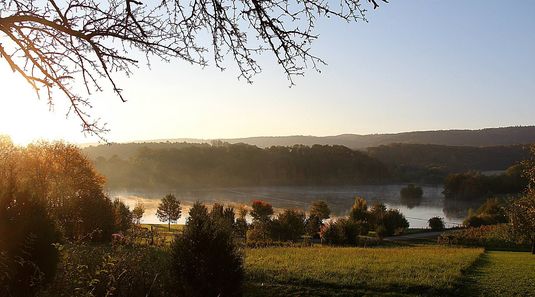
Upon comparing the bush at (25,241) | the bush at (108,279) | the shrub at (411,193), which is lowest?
the shrub at (411,193)

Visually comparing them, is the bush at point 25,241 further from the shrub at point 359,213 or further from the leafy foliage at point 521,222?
the shrub at point 359,213

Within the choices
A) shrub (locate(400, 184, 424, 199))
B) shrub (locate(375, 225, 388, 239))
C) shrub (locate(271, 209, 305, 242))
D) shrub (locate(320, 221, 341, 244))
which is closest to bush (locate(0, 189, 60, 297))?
shrub (locate(320, 221, 341, 244))

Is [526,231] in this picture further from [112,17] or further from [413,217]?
[413,217]

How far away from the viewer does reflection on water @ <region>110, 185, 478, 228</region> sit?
61316 mm

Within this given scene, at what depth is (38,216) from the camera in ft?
20.5

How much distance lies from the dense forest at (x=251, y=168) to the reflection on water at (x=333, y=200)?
16.5ft

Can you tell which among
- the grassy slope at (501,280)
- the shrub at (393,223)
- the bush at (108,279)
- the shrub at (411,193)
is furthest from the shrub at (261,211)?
the shrub at (411,193)

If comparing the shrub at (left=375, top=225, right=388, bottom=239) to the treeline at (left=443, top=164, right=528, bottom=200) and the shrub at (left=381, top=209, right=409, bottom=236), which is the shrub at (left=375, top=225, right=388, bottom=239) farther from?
the treeline at (left=443, top=164, right=528, bottom=200)

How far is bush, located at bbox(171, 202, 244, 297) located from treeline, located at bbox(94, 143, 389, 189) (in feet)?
291

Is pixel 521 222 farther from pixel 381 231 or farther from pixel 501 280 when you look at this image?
pixel 501 280

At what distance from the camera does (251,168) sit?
346ft

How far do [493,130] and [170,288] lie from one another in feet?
573

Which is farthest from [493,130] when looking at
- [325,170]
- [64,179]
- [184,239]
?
[184,239]

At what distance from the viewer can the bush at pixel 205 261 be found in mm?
7203
